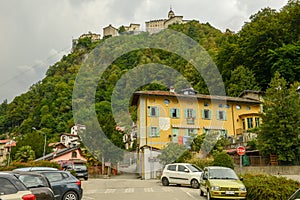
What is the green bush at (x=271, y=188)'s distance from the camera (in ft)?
36.6

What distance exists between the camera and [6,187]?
6559mm

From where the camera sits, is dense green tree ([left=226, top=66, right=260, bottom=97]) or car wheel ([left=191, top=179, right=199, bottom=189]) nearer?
car wheel ([left=191, top=179, right=199, bottom=189])

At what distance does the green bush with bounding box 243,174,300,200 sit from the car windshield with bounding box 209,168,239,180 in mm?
1164

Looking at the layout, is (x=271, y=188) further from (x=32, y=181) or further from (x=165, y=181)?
(x=165, y=181)

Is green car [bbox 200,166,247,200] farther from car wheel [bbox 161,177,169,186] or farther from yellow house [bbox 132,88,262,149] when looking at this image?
yellow house [bbox 132,88,262,149]

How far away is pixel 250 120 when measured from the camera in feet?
141

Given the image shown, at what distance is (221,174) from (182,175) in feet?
22.9

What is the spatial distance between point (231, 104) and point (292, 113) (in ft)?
57.4

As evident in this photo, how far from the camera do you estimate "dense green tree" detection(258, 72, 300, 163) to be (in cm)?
2545

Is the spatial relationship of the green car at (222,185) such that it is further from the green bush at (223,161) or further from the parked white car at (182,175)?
the green bush at (223,161)

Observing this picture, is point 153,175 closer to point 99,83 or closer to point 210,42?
point 99,83

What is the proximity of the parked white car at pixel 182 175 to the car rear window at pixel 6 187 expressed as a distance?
1462cm

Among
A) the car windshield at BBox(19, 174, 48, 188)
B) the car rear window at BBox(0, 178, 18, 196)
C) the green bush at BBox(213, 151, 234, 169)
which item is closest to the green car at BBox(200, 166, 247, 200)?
the car windshield at BBox(19, 174, 48, 188)

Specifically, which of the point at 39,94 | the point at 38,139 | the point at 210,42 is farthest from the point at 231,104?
the point at 39,94
